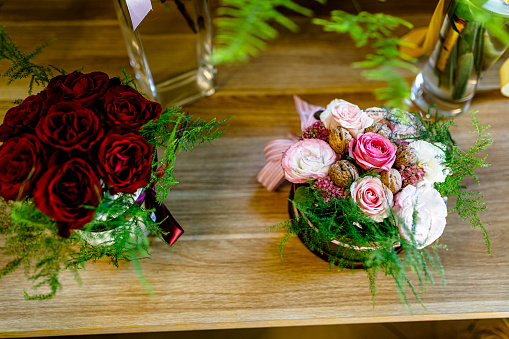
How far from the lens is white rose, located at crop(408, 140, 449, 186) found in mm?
493

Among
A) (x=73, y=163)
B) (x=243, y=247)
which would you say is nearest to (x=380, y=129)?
(x=243, y=247)

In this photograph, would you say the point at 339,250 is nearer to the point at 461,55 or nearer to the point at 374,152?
the point at 374,152

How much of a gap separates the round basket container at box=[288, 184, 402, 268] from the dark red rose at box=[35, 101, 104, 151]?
11.5 inches

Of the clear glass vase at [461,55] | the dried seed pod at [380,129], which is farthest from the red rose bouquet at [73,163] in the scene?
the clear glass vase at [461,55]

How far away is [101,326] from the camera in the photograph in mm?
570

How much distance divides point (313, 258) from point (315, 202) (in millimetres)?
153

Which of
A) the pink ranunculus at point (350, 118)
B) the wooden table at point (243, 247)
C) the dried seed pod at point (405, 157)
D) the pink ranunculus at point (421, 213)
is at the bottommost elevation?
the wooden table at point (243, 247)

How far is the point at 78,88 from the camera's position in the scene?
0.47 meters

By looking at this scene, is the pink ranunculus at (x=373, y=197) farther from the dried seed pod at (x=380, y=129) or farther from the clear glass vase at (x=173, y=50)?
the clear glass vase at (x=173, y=50)

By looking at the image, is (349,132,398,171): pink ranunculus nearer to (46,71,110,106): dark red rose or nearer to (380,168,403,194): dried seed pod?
(380,168,403,194): dried seed pod

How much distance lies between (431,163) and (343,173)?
113 mm

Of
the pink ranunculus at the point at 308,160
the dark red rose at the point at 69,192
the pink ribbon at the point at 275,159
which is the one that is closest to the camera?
→ the dark red rose at the point at 69,192

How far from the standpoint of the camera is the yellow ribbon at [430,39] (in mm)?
677

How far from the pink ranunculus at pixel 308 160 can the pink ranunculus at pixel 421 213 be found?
10 centimetres
